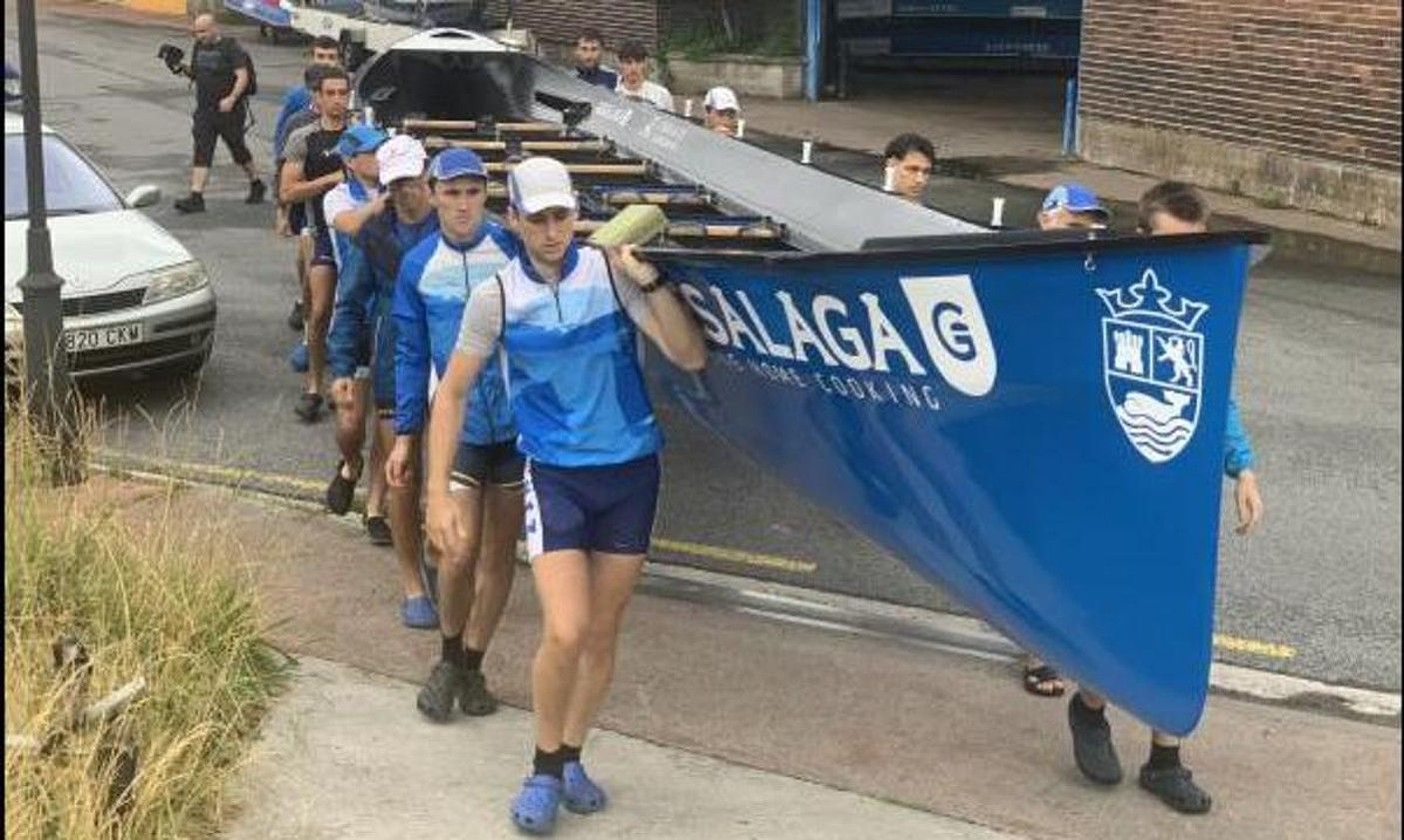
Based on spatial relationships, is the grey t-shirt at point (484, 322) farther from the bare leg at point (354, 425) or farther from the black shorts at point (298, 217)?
the black shorts at point (298, 217)

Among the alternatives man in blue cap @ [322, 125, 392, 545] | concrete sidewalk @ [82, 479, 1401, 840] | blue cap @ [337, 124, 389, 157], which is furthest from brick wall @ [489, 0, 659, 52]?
concrete sidewalk @ [82, 479, 1401, 840]

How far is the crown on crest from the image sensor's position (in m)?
3.76

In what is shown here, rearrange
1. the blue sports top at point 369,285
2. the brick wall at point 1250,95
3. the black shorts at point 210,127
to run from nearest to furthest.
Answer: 1. the blue sports top at point 369,285
2. the brick wall at point 1250,95
3. the black shorts at point 210,127

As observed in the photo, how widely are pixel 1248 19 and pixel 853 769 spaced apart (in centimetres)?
1285

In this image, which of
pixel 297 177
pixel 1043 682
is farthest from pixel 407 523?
pixel 297 177

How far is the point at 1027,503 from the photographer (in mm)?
4309

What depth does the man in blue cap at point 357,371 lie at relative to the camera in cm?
A: 634

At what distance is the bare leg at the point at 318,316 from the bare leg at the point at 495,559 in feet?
9.89

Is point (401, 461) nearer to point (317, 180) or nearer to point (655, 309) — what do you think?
point (655, 309)

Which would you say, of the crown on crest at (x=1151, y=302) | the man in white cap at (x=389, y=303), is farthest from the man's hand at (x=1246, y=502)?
the man in white cap at (x=389, y=303)

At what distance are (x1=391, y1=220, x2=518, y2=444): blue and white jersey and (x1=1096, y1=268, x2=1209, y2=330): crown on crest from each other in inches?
76.4

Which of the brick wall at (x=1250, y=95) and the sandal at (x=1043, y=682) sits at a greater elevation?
the brick wall at (x=1250, y=95)

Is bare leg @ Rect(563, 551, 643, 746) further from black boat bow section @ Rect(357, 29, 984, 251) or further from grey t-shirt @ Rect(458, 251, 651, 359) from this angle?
black boat bow section @ Rect(357, 29, 984, 251)

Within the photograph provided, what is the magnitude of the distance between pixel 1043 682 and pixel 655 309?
1992 millimetres
